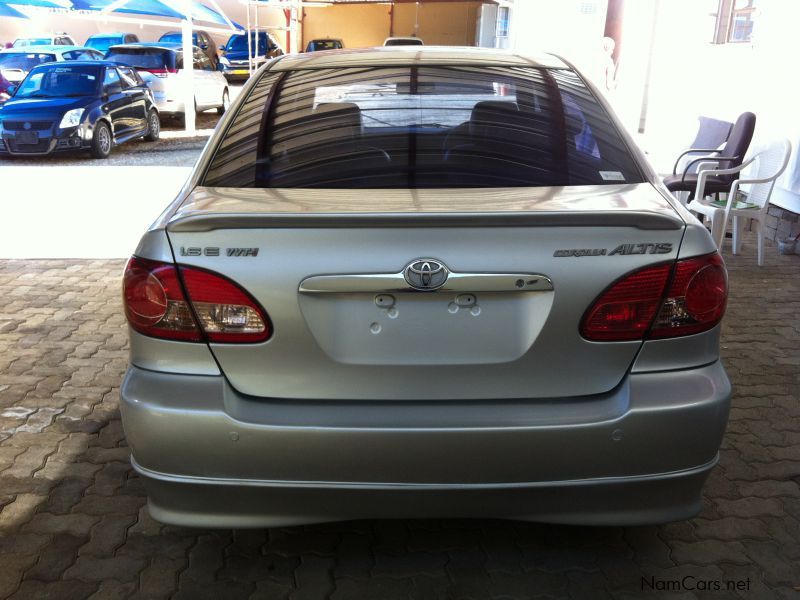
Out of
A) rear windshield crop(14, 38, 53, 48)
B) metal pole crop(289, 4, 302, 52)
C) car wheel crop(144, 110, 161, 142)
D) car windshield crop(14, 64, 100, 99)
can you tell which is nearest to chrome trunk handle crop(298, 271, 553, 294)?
car windshield crop(14, 64, 100, 99)

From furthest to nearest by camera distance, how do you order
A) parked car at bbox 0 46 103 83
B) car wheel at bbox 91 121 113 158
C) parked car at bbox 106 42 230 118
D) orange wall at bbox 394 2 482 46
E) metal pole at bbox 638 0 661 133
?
orange wall at bbox 394 2 482 46 < parked car at bbox 106 42 230 118 < parked car at bbox 0 46 103 83 < metal pole at bbox 638 0 661 133 < car wheel at bbox 91 121 113 158

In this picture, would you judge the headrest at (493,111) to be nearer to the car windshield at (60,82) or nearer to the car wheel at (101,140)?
the car wheel at (101,140)

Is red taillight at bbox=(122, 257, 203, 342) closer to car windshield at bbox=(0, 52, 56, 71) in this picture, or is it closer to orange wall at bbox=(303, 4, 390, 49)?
car windshield at bbox=(0, 52, 56, 71)

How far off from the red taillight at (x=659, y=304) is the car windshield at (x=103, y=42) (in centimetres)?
2356

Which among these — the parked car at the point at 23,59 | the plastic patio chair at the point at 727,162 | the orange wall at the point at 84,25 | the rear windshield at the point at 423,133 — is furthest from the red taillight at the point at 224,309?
the orange wall at the point at 84,25

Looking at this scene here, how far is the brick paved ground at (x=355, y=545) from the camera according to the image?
103 inches

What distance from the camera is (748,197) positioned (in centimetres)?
762

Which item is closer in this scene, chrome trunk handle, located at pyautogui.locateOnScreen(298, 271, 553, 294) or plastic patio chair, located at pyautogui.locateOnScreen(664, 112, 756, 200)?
chrome trunk handle, located at pyautogui.locateOnScreen(298, 271, 553, 294)

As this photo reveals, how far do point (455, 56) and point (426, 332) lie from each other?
155 cm

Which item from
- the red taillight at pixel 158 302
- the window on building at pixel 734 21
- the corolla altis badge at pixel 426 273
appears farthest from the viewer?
the window on building at pixel 734 21

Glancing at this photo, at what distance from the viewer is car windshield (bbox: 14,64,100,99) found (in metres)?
13.4

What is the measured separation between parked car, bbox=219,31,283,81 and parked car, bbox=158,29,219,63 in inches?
62.8

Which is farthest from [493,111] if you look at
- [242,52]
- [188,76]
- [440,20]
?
[440,20]

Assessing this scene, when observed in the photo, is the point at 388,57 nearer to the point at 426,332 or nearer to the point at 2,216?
the point at 426,332
